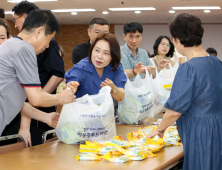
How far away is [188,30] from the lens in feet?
4.79

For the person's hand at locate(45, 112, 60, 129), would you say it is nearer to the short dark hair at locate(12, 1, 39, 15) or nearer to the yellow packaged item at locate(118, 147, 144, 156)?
the yellow packaged item at locate(118, 147, 144, 156)

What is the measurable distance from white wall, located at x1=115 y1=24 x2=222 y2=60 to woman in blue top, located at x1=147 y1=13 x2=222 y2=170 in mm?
10228

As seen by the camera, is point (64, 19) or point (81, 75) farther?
point (64, 19)

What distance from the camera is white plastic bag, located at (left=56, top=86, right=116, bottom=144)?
5.19 feet

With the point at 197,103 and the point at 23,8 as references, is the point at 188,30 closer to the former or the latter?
the point at 197,103

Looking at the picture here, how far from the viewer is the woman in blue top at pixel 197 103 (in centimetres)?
141

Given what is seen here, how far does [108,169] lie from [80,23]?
36.9ft

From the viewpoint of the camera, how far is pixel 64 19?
35.4 feet

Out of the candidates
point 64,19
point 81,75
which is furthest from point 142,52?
point 64,19

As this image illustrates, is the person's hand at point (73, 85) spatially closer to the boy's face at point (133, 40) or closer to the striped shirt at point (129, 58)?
the striped shirt at point (129, 58)

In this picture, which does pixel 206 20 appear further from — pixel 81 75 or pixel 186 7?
pixel 81 75

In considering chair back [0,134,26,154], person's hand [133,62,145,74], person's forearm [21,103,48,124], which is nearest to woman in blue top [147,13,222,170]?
person's forearm [21,103,48,124]

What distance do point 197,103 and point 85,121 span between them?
2.16 ft

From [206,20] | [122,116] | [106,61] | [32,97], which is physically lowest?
[122,116]
